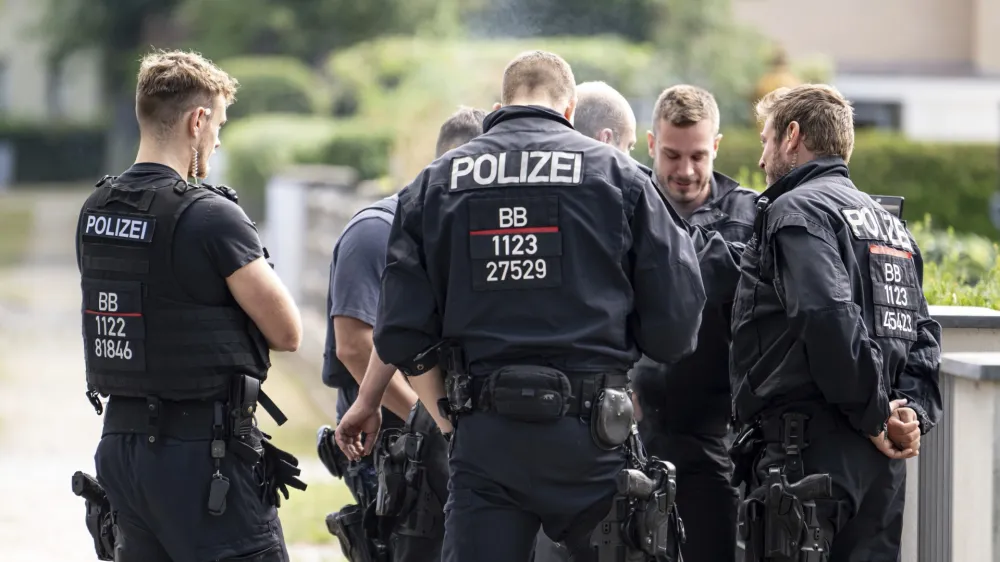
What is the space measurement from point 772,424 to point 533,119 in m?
1.21

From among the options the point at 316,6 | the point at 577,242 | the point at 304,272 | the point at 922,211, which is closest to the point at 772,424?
the point at 577,242

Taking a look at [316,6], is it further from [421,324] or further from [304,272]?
[421,324]

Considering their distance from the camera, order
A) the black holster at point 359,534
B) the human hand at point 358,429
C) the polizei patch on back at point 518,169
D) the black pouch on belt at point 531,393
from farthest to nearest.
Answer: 1. the black holster at point 359,534
2. the human hand at point 358,429
3. the polizei patch on back at point 518,169
4. the black pouch on belt at point 531,393

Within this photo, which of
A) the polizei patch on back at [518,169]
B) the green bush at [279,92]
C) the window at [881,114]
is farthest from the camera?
the window at [881,114]

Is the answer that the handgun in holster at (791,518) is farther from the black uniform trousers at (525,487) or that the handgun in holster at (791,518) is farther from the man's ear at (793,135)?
the man's ear at (793,135)

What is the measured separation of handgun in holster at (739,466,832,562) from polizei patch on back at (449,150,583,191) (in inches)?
44.4

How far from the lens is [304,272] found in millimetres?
14766

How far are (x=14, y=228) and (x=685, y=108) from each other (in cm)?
→ 2809

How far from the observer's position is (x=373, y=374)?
469 cm

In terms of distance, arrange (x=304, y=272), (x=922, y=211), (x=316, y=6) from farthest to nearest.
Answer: (x=316, y=6) < (x=922, y=211) < (x=304, y=272)

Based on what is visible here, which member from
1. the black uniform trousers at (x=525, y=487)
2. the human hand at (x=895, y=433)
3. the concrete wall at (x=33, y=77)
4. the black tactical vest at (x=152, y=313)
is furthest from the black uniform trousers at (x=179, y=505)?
the concrete wall at (x=33, y=77)

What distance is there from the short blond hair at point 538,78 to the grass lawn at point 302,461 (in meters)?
4.16

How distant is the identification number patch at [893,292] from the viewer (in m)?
4.22

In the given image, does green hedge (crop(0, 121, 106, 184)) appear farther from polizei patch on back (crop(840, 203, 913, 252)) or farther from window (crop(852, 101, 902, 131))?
polizei patch on back (crop(840, 203, 913, 252))
